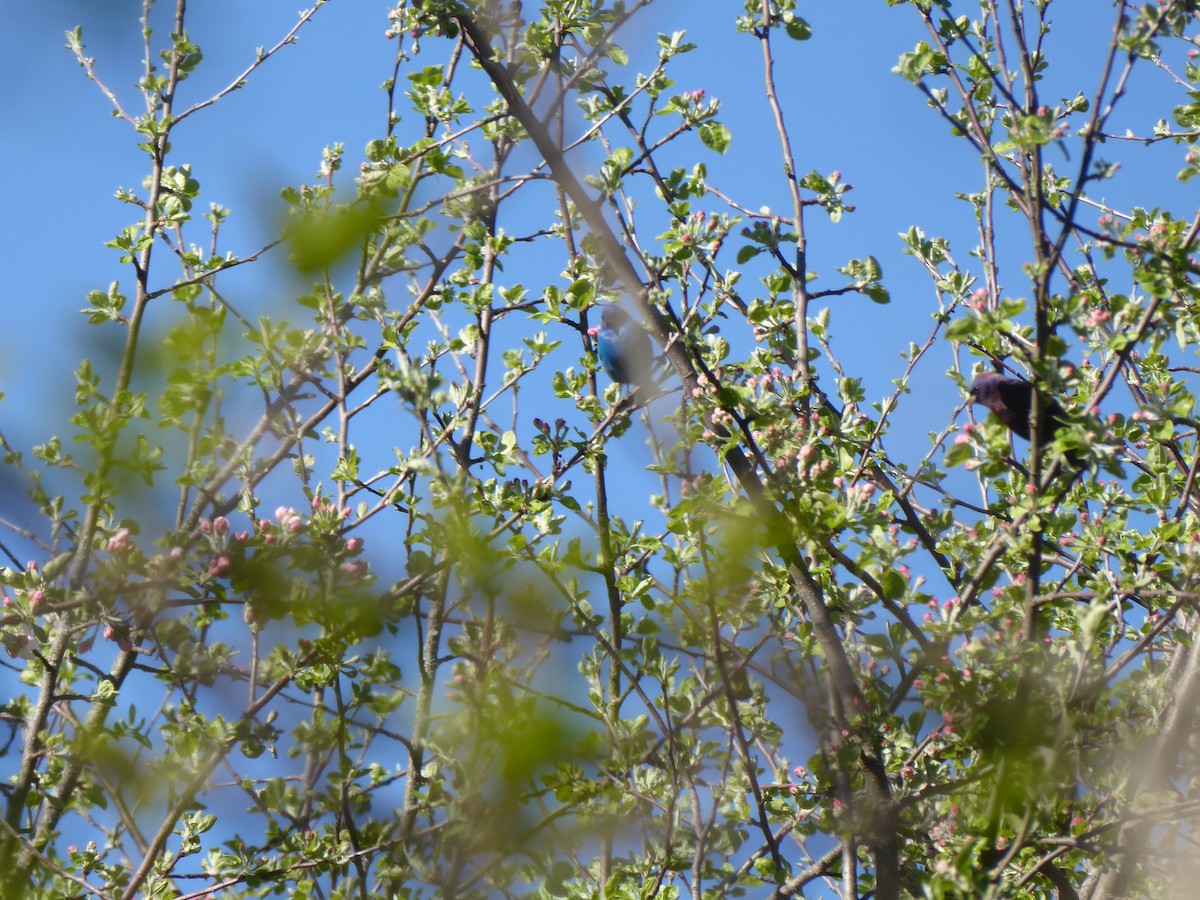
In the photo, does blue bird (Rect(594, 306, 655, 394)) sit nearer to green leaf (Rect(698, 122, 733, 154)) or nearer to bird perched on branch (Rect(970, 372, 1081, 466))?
green leaf (Rect(698, 122, 733, 154))

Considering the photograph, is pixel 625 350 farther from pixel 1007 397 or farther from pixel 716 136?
pixel 1007 397

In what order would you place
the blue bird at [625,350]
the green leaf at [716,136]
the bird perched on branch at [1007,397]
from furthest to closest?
the bird perched on branch at [1007,397] < the green leaf at [716,136] < the blue bird at [625,350]

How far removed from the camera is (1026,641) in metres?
2.67

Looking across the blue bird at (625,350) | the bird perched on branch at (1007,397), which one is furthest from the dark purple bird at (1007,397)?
the blue bird at (625,350)

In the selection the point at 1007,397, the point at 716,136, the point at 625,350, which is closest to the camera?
the point at 716,136

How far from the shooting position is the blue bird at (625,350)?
3.49 metres

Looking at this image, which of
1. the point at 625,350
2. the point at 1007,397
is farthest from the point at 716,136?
the point at 1007,397

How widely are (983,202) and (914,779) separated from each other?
2582 mm

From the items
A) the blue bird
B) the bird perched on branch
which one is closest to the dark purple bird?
the bird perched on branch

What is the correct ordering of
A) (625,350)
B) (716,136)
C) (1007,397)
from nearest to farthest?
1. (716,136)
2. (625,350)
3. (1007,397)

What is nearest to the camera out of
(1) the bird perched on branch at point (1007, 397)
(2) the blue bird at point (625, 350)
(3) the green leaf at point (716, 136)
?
(2) the blue bird at point (625, 350)

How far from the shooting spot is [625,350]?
4.24 meters

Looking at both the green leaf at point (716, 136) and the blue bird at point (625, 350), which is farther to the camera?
the green leaf at point (716, 136)

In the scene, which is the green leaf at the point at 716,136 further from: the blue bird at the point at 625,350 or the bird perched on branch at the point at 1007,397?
the bird perched on branch at the point at 1007,397
